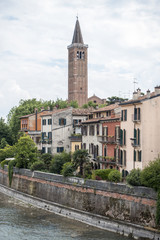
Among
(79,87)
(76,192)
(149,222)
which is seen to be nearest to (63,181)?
(76,192)

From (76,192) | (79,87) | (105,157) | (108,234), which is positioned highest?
(79,87)

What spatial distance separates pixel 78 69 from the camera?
436ft

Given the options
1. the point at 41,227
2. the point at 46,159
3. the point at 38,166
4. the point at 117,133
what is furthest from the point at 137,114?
the point at 46,159

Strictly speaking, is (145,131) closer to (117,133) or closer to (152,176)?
(117,133)

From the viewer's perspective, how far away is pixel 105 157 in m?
44.4

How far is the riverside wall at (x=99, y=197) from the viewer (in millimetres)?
29513

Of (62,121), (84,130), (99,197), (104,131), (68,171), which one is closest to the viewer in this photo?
(99,197)

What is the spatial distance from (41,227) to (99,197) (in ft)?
19.5

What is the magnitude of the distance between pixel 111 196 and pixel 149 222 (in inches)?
203

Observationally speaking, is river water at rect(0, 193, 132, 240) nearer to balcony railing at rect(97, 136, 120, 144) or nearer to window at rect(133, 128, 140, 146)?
window at rect(133, 128, 140, 146)

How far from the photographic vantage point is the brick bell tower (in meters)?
132

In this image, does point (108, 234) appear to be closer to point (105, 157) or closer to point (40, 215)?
point (40, 215)

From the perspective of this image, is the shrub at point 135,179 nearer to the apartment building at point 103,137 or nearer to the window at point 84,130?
the apartment building at point 103,137

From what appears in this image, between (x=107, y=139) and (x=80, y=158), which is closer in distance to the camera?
(x=80, y=158)
